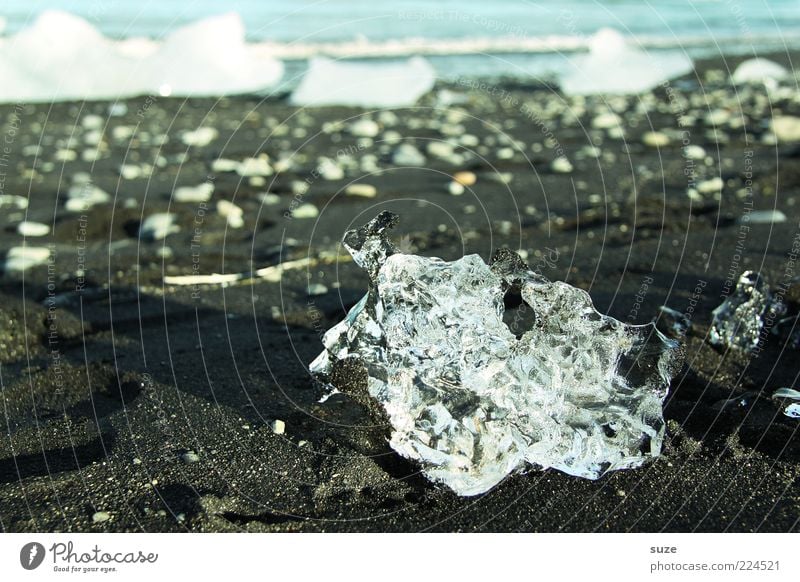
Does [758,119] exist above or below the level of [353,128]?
above

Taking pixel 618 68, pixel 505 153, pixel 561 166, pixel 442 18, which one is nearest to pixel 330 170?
pixel 505 153

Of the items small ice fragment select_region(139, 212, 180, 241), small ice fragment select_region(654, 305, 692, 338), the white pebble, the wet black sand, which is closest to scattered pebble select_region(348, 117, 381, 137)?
the wet black sand

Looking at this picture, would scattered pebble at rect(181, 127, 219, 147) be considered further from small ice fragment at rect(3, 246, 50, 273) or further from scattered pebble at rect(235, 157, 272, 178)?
small ice fragment at rect(3, 246, 50, 273)

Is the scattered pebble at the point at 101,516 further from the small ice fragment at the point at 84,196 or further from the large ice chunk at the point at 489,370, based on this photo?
the small ice fragment at the point at 84,196

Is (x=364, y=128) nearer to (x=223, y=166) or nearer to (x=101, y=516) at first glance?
(x=223, y=166)

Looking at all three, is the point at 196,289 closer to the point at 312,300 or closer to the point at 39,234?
the point at 312,300

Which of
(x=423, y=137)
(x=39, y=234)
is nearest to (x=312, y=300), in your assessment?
(x=39, y=234)
